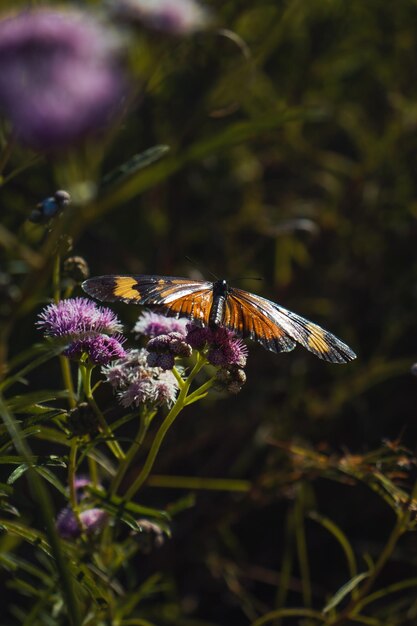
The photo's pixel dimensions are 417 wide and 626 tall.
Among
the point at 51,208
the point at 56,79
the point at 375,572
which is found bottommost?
the point at 375,572

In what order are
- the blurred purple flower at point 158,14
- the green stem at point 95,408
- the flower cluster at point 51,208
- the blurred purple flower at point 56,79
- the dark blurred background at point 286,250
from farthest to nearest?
1. the dark blurred background at point 286,250
2. the flower cluster at point 51,208
3. the green stem at point 95,408
4. the blurred purple flower at point 158,14
5. the blurred purple flower at point 56,79

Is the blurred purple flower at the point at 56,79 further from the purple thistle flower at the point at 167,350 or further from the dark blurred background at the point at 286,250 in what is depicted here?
the dark blurred background at the point at 286,250

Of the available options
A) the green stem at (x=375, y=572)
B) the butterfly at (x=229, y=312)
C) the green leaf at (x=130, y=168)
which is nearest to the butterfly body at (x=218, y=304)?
the butterfly at (x=229, y=312)

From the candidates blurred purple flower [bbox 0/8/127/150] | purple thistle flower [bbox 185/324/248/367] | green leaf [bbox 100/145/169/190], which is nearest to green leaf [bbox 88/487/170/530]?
purple thistle flower [bbox 185/324/248/367]

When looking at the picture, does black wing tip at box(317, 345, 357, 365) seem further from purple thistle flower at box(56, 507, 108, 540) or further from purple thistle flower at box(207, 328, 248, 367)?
purple thistle flower at box(56, 507, 108, 540)

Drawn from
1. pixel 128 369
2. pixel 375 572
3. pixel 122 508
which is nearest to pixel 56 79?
pixel 128 369

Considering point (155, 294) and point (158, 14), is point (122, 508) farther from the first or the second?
point (158, 14)
